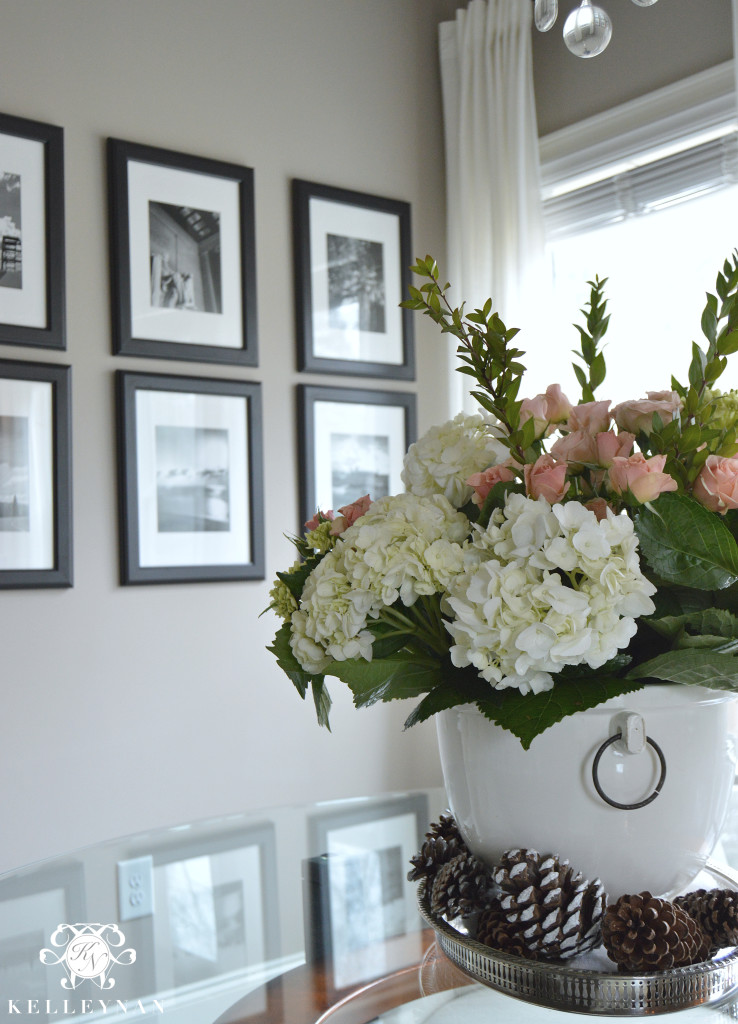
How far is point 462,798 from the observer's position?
0.91 m

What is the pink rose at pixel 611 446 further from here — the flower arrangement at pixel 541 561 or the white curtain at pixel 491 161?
the white curtain at pixel 491 161

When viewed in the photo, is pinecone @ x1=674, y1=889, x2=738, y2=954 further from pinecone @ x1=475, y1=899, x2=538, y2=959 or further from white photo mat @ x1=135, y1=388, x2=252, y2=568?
white photo mat @ x1=135, y1=388, x2=252, y2=568

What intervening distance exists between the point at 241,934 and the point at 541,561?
0.63 meters

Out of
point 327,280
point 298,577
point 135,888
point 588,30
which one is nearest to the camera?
point 298,577

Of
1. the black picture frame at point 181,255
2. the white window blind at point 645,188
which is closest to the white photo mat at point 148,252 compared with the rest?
the black picture frame at point 181,255

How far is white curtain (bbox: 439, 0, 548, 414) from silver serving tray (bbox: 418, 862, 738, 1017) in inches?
85.5

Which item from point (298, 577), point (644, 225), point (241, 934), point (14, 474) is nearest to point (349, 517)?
point (298, 577)

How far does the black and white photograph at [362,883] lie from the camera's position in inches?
42.4

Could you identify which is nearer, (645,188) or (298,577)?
(298,577)

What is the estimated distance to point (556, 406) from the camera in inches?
37.6

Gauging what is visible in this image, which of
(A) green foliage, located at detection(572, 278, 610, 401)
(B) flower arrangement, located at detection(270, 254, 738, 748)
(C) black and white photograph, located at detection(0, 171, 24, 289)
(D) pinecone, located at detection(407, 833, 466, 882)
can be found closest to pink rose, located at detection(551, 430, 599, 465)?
(B) flower arrangement, located at detection(270, 254, 738, 748)

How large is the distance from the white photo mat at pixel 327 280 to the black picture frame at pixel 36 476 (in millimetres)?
766

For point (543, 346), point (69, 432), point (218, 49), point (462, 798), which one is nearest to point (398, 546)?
point (462, 798)

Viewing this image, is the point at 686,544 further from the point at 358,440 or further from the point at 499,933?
the point at 358,440
